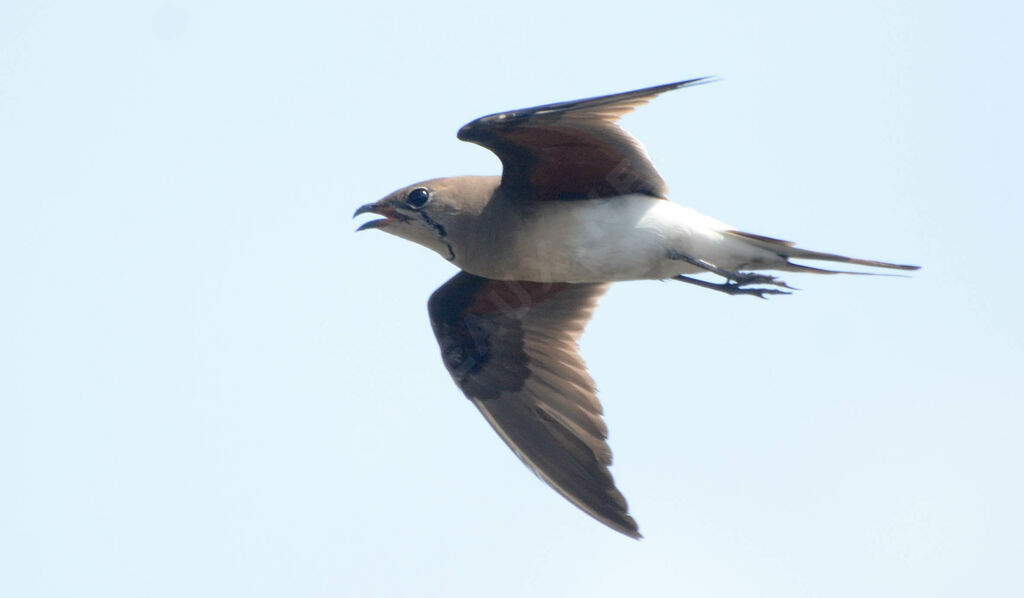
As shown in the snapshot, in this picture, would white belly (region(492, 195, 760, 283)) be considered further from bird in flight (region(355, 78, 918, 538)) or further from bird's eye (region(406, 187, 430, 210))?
bird's eye (region(406, 187, 430, 210))

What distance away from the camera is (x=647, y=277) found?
10.3 meters

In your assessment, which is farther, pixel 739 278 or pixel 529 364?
pixel 529 364

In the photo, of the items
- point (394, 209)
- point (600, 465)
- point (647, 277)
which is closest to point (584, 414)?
point (600, 465)

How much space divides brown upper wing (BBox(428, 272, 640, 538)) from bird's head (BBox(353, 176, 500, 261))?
83 centimetres

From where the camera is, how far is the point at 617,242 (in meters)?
10.0

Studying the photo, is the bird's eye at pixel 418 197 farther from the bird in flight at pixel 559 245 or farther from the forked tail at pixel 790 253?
the forked tail at pixel 790 253

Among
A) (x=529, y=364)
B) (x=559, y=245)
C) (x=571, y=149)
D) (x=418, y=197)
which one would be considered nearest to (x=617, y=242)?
(x=559, y=245)

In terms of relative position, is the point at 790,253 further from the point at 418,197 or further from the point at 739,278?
the point at 418,197

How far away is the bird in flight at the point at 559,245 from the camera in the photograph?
9812mm

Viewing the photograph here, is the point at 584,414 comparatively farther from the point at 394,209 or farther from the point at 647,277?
the point at 394,209

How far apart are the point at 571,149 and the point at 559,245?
29.0 inches

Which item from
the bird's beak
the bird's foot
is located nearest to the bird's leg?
the bird's foot

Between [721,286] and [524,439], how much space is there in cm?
222

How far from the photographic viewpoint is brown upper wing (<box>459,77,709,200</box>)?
9.37 metres
